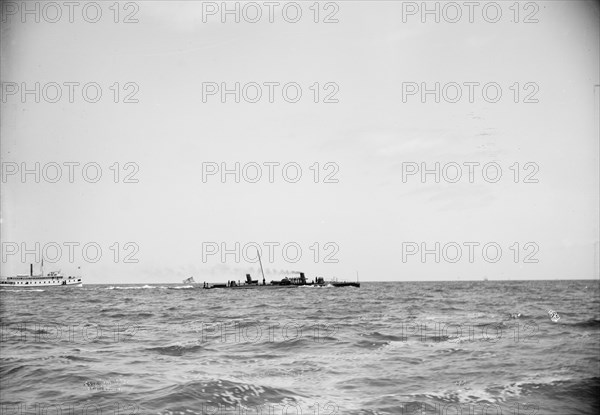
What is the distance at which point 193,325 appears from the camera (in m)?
24.4

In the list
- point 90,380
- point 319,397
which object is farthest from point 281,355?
point 90,380

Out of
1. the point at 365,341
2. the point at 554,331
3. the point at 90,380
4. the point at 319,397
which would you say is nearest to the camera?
the point at 319,397

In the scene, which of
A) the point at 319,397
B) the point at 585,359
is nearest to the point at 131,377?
the point at 319,397

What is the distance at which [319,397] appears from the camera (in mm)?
11188

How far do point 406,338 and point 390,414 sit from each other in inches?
380

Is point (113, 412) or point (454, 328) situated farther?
point (454, 328)

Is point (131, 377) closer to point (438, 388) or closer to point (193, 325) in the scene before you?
point (438, 388)

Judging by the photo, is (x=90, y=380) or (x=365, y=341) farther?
(x=365, y=341)

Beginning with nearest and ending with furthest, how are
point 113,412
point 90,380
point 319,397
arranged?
point 113,412 < point 319,397 < point 90,380

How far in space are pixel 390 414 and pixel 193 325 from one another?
16004 mm

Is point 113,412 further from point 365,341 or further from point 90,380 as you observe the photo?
point 365,341

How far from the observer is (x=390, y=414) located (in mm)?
10047

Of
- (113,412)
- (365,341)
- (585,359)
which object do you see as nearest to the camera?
(113,412)

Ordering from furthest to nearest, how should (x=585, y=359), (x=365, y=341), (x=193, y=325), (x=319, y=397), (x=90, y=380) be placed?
(x=193, y=325) → (x=365, y=341) → (x=585, y=359) → (x=90, y=380) → (x=319, y=397)
